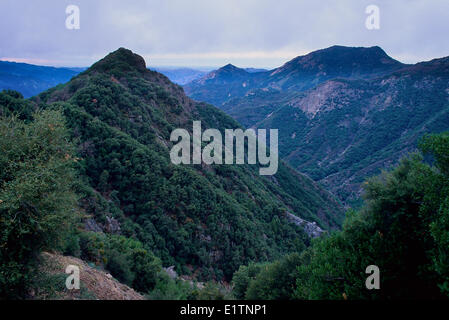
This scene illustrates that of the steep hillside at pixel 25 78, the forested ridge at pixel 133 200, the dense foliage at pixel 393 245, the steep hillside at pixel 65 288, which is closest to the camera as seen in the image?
the steep hillside at pixel 65 288

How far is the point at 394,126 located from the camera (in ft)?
382

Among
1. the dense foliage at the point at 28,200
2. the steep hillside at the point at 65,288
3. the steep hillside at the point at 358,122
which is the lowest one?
the steep hillside at the point at 65,288

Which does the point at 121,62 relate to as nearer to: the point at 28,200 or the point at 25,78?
the point at 28,200

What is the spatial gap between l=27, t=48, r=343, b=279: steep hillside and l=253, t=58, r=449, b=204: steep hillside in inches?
2358

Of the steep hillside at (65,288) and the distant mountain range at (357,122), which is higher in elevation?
the distant mountain range at (357,122)

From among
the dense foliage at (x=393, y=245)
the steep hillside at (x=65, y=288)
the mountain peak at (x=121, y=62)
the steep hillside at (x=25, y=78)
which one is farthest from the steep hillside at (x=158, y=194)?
the steep hillside at (x=25, y=78)

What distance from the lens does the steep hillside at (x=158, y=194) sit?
82.5 ft

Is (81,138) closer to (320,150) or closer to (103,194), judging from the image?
(103,194)

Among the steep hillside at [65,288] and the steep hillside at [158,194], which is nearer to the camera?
the steep hillside at [65,288]

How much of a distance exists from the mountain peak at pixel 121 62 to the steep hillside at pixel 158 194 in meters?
5.67

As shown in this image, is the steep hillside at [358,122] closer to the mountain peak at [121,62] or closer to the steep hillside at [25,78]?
the mountain peak at [121,62]

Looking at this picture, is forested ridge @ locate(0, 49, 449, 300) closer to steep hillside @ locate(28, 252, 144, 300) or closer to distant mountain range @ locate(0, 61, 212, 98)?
steep hillside @ locate(28, 252, 144, 300)
